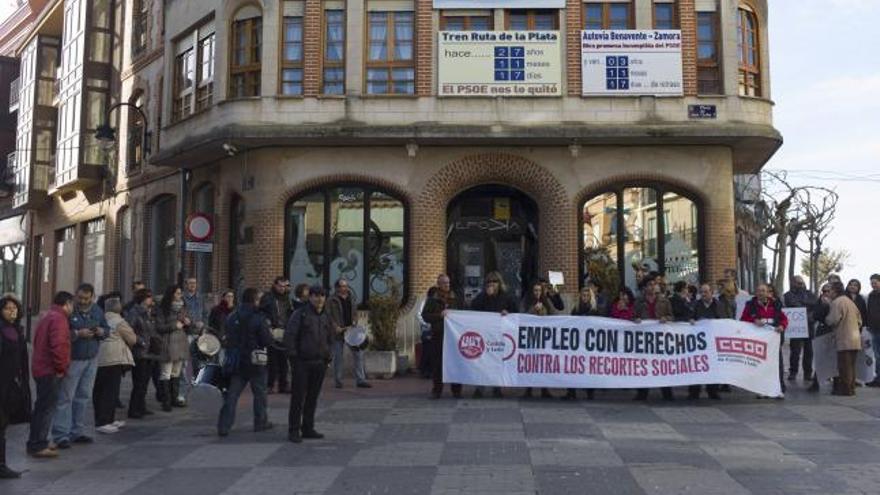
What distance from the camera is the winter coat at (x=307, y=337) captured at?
9.36 meters

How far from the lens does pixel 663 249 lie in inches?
688

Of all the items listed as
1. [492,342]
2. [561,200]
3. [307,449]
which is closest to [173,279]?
[561,200]

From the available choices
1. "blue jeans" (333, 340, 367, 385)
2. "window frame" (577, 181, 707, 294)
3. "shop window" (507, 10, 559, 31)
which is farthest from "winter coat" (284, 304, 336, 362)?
"shop window" (507, 10, 559, 31)

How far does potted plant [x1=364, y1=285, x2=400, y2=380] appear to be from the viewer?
15.7 metres

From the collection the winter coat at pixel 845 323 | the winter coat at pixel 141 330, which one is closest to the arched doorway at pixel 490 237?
the winter coat at pixel 845 323

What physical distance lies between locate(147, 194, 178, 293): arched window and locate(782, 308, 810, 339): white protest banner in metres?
15.8

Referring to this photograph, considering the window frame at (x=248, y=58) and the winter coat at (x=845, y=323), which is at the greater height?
the window frame at (x=248, y=58)

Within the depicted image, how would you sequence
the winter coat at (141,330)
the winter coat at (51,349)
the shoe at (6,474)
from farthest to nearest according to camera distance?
the winter coat at (141,330) < the winter coat at (51,349) < the shoe at (6,474)

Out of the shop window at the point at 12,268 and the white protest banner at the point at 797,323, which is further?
the shop window at the point at 12,268

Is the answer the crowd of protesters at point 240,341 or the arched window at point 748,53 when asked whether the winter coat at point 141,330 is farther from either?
the arched window at point 748,53

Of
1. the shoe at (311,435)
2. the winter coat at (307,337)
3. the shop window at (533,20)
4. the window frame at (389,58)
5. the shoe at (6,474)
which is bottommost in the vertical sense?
the shoe at (6,474)

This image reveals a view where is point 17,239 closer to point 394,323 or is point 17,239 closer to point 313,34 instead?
point 313,34

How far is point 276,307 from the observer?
13.0 metres

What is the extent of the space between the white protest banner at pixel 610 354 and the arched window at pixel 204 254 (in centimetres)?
910
